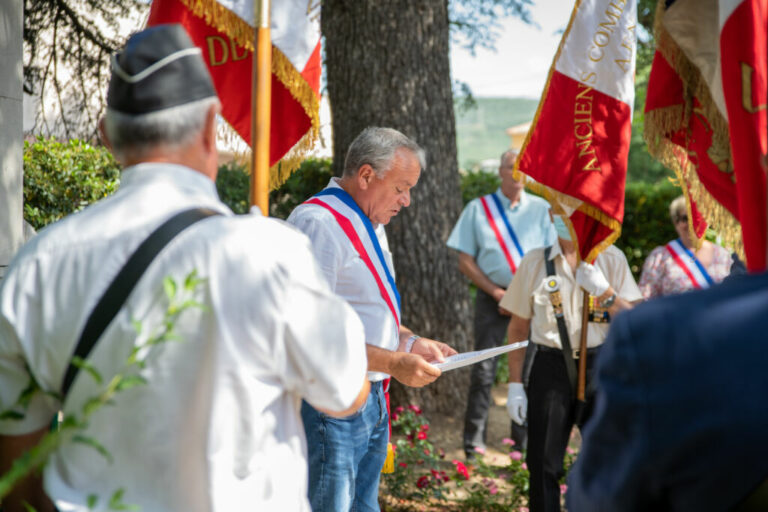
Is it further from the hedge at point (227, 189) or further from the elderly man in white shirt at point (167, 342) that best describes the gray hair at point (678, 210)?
the elderly man in white shirt at point (167, 342)

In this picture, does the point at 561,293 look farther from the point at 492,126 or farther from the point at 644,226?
the point at 492,126

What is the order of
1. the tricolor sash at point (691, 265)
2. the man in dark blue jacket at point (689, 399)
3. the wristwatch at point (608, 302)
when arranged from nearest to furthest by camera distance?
the man in dark blue jacket at point (689, 399) < the wristwatch at point (608, 302) < the tricolor sash at point (691, 265)

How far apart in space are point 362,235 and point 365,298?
0.26 metres

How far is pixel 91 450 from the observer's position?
4.99ft

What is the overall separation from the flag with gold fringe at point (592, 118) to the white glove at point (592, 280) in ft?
0.31

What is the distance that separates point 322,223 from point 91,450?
1573 millimetres

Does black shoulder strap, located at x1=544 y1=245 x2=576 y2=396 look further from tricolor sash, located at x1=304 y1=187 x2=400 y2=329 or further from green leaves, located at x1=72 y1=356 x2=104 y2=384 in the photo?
green leaves, located at x1=72 y1=356 x2=104 y2=384

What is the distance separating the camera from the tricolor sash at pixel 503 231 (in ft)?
20.6

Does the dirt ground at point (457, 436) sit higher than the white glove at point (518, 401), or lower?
lower

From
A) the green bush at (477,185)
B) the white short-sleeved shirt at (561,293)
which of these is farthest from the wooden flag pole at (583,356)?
the green bush at (477,185)

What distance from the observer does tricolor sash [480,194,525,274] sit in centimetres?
627

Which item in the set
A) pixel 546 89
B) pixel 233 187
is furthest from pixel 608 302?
pixel 233 187

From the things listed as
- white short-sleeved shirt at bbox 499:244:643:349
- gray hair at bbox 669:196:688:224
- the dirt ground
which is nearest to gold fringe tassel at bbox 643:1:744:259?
white short-sleeved shirt at bbox 499:244:643:349

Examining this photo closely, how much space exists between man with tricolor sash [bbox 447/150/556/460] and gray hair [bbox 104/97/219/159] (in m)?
4.73
